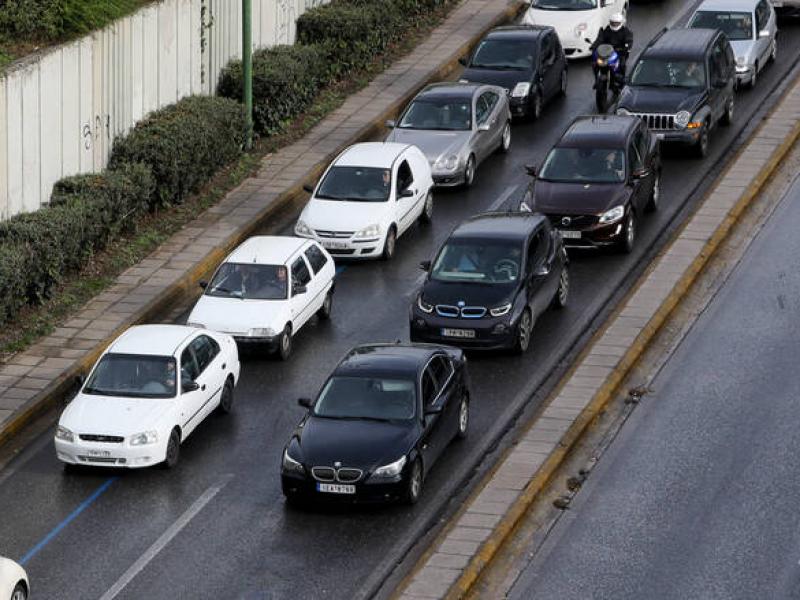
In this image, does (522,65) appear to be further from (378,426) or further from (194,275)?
(378,426)

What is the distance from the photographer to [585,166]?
1275 inches

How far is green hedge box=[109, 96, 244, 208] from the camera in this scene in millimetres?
33250

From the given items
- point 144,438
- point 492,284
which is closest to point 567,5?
point 492,284

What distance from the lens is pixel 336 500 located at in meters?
22.8

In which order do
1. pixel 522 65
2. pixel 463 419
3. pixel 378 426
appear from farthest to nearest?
1. pixel 522 65
2. pixel 463 419
3. pixel 378 426

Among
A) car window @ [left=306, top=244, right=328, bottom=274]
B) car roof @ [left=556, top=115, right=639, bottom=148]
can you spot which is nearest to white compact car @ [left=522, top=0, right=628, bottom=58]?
car roof @ [left=556, top=115, right=639, bottom=148]

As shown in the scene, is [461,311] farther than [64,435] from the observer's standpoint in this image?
Yes

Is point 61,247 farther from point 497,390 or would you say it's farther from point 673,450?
point 673,450

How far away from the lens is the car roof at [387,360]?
79.4 feet

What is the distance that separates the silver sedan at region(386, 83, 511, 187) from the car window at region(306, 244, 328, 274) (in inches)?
219

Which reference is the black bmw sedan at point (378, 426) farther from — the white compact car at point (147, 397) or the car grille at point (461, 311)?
the car grille at point (461, 311)

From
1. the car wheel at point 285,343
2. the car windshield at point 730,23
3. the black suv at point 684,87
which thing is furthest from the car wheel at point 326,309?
the car windshield at point 730,23

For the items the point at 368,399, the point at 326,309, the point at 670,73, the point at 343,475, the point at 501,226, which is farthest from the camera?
the point at 670,73

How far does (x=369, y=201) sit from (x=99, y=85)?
489 cm
